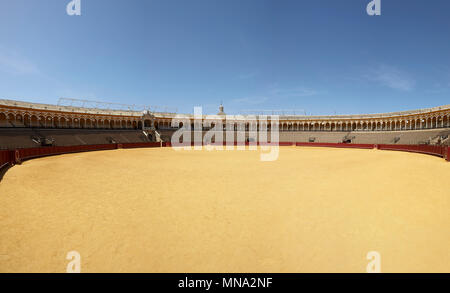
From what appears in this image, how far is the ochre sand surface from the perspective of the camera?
3754 millimetres

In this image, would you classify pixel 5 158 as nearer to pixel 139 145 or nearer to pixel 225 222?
pixel 225 222

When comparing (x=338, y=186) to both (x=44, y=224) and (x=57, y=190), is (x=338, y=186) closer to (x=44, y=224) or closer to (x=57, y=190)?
(x=44, y=224)

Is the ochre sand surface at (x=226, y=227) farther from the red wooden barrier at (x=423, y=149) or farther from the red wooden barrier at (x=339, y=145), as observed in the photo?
the red wooden barrier at (x=339, y=145)

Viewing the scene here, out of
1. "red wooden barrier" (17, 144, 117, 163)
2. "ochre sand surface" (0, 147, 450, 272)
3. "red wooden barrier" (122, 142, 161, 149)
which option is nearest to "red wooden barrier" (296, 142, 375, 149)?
"ochre sand surface" (0, 147, 450, 272)

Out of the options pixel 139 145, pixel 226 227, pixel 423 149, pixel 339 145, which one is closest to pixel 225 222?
pixel 226 227

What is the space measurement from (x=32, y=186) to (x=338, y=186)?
13.5 meters

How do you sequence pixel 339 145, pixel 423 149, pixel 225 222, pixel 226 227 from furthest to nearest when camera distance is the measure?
pixel 339 145, pixel 423 149, pixel 225 222, pixel 226 227

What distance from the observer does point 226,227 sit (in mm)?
5059

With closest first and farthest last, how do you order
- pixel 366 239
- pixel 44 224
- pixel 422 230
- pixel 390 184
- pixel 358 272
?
pixel 358 272 < pixel 366 239 < pixel 422 230 < pixel 44 224 < pixel 390 184

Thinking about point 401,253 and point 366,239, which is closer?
point 401,253

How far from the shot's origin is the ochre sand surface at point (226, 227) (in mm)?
3754

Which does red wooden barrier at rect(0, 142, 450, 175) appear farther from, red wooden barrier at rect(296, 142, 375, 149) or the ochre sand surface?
the ochre sand surface
